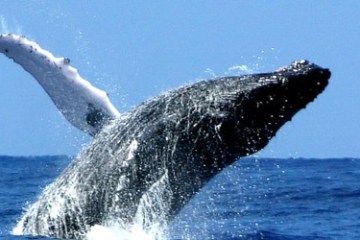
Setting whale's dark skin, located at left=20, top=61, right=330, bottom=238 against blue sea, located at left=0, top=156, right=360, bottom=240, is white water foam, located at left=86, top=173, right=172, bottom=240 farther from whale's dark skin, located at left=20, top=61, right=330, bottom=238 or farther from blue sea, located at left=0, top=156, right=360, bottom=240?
blue sea, located at left=0, top=156, right=360, bottom=240

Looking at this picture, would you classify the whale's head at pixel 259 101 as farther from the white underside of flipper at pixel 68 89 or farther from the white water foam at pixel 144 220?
the white underside of flipper at pixel 68 89

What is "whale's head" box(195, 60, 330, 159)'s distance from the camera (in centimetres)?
773

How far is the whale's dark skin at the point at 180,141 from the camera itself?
25.7 ft

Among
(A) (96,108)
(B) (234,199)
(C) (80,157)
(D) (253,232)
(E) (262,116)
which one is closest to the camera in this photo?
(E) (262,116)

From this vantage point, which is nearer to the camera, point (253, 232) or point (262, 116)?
point (262, 116)

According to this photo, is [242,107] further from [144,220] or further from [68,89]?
[68,89]

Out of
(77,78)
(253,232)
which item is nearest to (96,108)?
(77,78)

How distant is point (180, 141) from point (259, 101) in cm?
71

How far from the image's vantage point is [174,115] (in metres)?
8.09

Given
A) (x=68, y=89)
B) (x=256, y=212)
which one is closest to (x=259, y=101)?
(x=68, y=89)

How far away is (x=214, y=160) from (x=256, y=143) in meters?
0.38

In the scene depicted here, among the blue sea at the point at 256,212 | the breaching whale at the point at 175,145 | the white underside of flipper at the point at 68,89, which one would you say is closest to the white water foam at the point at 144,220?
the breaching whale at the point at 175,145

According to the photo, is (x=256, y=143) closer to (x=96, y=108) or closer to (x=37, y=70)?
(x=96, y=108)

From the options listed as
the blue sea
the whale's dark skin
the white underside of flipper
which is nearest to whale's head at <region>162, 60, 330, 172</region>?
the whale's dark skin
